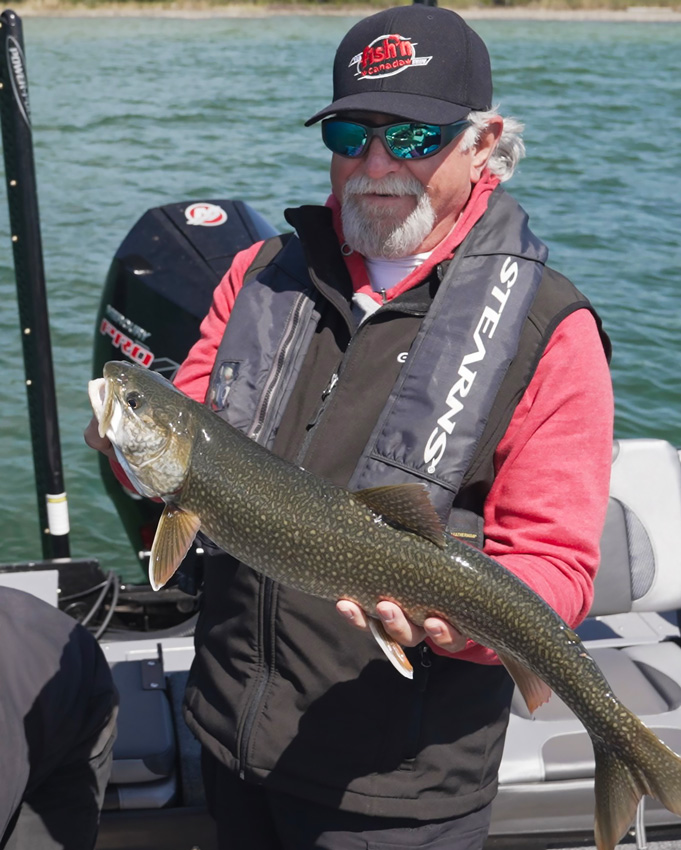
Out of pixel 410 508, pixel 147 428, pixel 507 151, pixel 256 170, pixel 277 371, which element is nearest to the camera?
pixel 410 508

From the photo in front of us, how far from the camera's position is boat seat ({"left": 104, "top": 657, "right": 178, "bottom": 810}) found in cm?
332

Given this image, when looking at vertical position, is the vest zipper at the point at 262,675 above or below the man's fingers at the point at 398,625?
below

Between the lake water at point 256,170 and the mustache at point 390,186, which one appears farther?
the lake water at point 256,170

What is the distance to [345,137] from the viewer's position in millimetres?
2439

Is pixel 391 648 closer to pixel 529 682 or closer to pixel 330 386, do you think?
pixel 529 682

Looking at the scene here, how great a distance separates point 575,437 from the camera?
87.0 inches

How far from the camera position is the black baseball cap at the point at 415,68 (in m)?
2.37

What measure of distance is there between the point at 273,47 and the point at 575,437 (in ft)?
79.6

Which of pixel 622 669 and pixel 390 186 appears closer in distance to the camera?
pixel 390 186

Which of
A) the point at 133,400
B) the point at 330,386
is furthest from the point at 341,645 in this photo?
the point at 133,400

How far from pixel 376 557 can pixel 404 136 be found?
3.05 ft

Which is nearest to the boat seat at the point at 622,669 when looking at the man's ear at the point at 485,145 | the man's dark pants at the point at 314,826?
the man's dark pants at the point at 314,826

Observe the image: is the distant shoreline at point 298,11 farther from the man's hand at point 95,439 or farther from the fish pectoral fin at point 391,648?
the fish pectoral fin at point 391,648

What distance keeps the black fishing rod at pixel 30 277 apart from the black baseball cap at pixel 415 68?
2.15 metres
